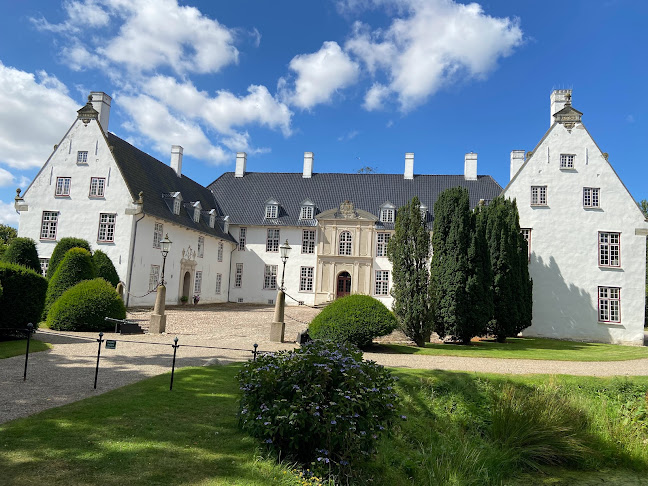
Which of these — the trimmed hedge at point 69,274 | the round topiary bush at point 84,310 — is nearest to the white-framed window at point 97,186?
the trimmed hedge at point 69,274

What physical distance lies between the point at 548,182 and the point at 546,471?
1874cm

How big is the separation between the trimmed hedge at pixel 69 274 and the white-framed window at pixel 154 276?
7.83m

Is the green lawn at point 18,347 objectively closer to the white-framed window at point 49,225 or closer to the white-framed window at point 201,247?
the white-framed window at point 49,225

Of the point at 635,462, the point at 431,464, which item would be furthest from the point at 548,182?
the point at 431,464

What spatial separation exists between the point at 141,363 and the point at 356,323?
561 centimetres

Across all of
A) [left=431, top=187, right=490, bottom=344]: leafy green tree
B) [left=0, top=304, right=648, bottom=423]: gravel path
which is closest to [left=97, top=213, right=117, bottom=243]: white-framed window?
[left=0, top=304, right=648, bottom=423]: gravel path

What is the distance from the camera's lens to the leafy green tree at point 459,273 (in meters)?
16.3

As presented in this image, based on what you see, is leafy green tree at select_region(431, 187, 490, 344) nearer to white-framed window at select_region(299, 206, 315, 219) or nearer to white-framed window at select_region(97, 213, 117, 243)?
white-framed window at select_region(97, 213, 117, 243)

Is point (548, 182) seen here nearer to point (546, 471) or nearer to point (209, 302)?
point (546, 471)

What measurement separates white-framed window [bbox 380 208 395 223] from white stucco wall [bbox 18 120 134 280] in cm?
1662

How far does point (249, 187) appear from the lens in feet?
117

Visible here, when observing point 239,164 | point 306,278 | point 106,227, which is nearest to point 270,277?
point 306,278

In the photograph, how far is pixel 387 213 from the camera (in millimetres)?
32188

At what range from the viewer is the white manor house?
864 inches
